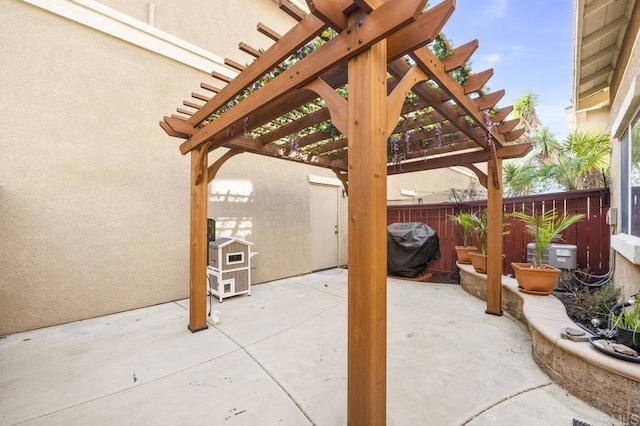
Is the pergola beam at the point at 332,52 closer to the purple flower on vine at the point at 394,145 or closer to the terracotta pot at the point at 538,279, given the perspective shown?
the purple flower on vine at the point at 394,145

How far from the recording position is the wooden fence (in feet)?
12.2

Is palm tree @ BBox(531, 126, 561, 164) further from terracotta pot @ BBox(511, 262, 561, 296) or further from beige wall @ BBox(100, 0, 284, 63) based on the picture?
beige wall @ BBox(100, 0, 284, 63)

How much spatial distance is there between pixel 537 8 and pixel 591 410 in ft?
29.0

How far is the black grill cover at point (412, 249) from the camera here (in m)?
5.54

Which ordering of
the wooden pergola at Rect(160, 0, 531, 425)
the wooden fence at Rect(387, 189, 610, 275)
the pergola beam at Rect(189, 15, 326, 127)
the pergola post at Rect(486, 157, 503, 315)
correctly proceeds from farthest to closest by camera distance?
1. the wooden fence at Rect(387, 189, 610, 275)
2. the pergola post at Rect(486, 157, 503, 315)
3. the pergola beam at Rect(189, 15, 326, 127)
4. the wooden pergola at Rect(160, 0, 531, 425)

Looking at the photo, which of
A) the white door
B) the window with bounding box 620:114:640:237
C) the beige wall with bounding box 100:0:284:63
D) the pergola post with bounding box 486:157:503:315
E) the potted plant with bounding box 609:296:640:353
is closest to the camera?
the potted plant with bounding box 609:296:640:353

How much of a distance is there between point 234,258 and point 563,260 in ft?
15.8

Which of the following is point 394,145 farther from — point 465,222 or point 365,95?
point 365,95

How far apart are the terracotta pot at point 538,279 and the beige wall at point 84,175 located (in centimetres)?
490

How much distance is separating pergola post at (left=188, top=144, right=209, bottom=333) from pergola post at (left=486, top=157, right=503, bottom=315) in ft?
12.2

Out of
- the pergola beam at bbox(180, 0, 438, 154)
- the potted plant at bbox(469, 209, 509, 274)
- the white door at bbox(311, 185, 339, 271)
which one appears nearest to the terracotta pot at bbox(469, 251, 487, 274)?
the potted plant at bbox(469, 209, 509, 274)

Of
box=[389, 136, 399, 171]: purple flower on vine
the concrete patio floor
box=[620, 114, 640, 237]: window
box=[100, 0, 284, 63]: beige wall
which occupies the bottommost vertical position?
the concrete patio floor

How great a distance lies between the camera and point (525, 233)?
14.7ft

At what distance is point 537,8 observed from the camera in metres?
6.52
